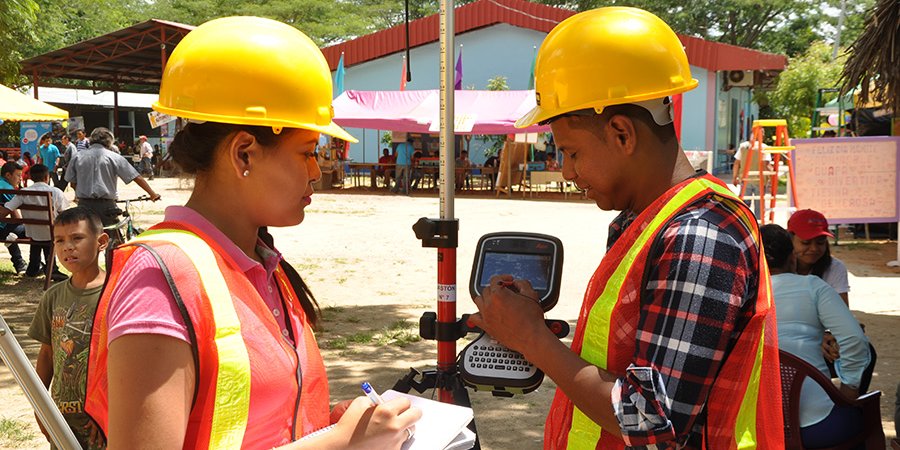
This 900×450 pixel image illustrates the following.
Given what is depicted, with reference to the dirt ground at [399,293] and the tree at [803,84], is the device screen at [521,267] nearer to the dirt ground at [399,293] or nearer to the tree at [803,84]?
the dirt ground at [399,293]

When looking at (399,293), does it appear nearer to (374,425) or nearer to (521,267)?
(521,267)

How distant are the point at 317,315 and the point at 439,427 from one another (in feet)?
1.58

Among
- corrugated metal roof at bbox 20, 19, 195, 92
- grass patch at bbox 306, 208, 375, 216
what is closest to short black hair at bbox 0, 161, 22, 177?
grass patch at bbox 306, 208, 375, 216

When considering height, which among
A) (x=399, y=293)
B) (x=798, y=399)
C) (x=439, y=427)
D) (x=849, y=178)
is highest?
(x=849, y=178)

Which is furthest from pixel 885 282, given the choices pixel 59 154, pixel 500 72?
pixel 59 154

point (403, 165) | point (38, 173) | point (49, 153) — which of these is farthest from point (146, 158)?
point (38, 173)

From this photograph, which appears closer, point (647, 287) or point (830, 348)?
point (647, 287)

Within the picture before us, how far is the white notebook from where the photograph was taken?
1.46m

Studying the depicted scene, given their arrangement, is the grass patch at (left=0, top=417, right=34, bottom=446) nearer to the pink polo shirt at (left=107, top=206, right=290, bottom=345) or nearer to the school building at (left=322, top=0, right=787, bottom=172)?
the pink polo shirt at (left=107, top=206, right=290, bottom=345)

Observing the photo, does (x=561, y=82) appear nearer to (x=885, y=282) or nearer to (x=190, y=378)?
(x=190, y=378)

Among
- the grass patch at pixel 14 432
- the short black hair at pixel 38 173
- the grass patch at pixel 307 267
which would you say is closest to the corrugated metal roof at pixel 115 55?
the short black hair at pixel 38 173

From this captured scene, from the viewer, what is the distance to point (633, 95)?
5.22 feet

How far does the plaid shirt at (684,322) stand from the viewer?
141cm

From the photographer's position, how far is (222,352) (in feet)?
4.11
